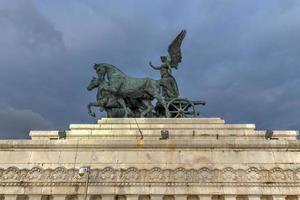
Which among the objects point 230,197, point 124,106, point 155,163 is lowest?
point 230,197

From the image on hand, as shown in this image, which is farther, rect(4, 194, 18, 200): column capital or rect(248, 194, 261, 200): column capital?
rect(4, 194, 18, 200): column capital

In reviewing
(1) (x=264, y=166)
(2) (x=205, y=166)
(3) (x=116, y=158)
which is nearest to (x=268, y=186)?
(1) (x=264, y=166)

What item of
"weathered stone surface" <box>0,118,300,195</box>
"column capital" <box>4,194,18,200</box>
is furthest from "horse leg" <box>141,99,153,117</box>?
"column capital" <box>4,194,18,200</box>

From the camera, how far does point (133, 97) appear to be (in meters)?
23.6

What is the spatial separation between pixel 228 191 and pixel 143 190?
4.54 m

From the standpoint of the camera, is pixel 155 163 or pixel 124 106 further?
pixel 124 106

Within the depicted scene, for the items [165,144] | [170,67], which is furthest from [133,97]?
[165,144]

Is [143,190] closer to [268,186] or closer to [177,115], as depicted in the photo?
[268,186]

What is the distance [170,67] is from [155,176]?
11960 millimetres

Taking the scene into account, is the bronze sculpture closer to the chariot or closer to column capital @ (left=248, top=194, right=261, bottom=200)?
the chariot

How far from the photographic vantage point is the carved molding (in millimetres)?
16656

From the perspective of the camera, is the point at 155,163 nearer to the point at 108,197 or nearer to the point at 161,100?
the point at 108,197

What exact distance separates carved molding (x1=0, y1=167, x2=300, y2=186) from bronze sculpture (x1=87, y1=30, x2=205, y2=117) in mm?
6696

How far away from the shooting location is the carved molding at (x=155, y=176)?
1666cm
